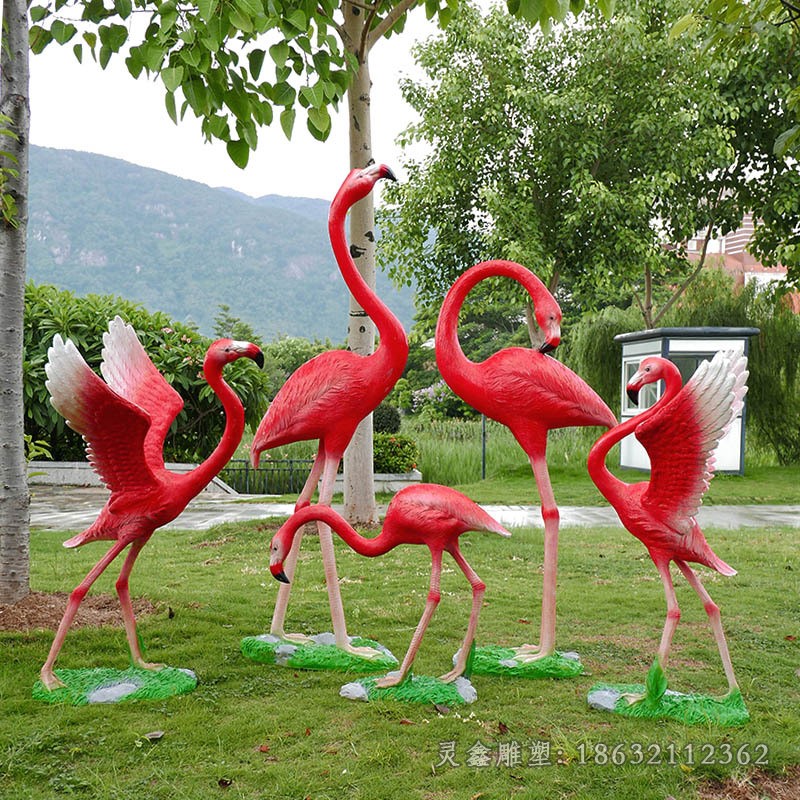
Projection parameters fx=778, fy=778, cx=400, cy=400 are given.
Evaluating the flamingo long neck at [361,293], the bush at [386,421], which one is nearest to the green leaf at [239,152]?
the flamingo long neck at [361,293]

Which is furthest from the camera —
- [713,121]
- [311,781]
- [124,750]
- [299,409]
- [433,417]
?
[433,417]

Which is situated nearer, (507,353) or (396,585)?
(507,353)

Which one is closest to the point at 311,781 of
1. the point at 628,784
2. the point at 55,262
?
the point at 628,784

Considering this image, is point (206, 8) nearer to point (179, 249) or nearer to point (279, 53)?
point (279, 53)

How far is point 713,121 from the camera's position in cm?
1410

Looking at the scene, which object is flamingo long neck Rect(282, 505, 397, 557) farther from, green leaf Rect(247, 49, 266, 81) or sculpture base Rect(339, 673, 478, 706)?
green leaf Rect(247, 49, 266, 81)

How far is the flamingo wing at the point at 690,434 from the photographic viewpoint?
11.6ft

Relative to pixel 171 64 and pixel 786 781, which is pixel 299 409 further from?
pixel 786 781

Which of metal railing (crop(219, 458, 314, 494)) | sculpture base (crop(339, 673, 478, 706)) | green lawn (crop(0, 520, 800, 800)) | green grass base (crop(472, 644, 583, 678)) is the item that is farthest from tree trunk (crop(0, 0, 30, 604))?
metal railing (crop(219, 458, 314, 494))

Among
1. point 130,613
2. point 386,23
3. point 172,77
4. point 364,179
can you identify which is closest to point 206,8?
point 172,77

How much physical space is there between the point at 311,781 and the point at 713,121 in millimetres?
14182

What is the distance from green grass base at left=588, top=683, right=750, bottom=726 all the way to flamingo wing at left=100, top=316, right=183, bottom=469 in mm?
2722

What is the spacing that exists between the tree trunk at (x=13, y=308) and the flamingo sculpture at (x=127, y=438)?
2.32 feet

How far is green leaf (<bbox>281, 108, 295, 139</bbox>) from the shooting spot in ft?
13.7
